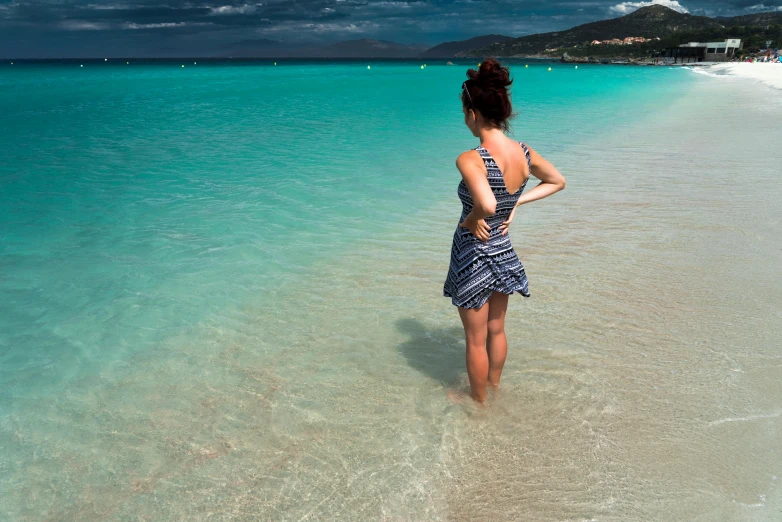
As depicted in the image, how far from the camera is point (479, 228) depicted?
3037mm

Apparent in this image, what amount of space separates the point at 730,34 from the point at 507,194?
18174 cm

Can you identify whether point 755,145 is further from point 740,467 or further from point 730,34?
Answer: point 730,34

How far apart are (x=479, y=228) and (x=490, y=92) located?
2.43ft

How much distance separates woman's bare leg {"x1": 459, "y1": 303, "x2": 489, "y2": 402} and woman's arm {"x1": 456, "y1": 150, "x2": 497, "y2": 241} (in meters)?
0.59

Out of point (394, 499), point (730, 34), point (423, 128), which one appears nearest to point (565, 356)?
point (394, 499)

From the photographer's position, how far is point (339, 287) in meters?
5.78

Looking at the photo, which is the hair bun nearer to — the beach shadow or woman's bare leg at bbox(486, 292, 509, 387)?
woman's bare leg at bbox(486, 292, 509, 387)

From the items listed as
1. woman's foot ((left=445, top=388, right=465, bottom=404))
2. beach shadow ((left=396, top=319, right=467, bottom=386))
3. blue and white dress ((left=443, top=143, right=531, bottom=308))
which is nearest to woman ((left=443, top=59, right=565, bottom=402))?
blue and white dress ((left=443, top=143, right=531, bottom=308))

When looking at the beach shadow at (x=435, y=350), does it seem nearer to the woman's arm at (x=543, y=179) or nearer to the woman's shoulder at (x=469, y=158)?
the woman's arm at (x=543, y=179)

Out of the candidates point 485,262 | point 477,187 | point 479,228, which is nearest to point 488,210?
Answer: point 477,187

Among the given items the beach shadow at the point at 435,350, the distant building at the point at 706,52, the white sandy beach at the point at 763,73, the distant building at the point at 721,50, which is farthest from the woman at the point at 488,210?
the distant building at the point at 721,50

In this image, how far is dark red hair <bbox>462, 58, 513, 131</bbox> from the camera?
9.18 ft

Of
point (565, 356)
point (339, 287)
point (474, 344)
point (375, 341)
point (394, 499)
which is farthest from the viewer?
point (339, 287)

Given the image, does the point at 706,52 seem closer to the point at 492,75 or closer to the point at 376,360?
the point at 376,360
